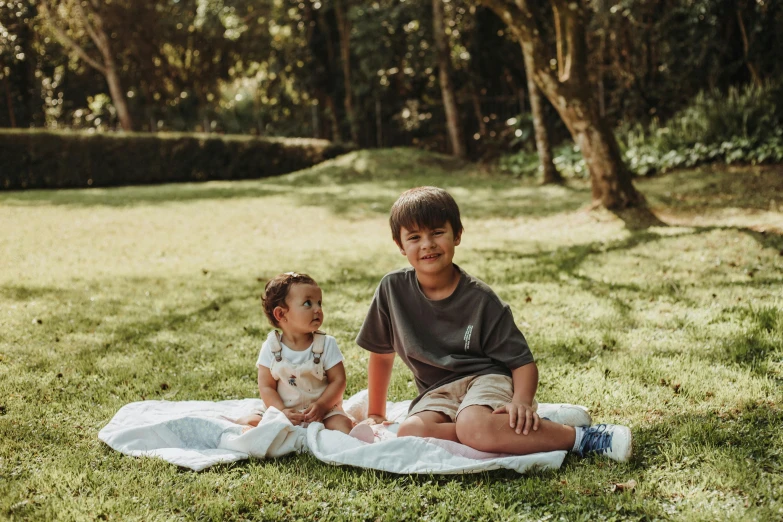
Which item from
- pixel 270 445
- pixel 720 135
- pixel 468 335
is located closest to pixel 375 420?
pixel 270 445

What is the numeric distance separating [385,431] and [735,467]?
1448 millimetres

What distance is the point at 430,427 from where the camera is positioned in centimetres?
282

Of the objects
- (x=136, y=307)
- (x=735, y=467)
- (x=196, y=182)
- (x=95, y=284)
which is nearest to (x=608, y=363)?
(x=735, y=467)

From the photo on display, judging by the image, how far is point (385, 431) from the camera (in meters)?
3.05

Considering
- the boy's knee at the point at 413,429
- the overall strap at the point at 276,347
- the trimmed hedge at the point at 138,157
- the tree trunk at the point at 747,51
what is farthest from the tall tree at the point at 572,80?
the trimmed hedge at the point at 138,157

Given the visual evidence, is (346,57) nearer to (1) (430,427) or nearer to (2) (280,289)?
(2) (280,289)

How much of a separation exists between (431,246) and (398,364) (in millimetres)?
1525

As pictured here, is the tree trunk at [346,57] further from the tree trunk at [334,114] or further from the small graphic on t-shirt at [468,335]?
the small graphic on t-shirt at [468,335]

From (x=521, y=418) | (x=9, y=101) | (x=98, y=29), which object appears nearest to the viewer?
(x=521, y=418)

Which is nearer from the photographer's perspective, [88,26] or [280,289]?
[280,289]

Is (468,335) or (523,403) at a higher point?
(468,335)

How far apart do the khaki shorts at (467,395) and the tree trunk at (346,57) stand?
19.1m

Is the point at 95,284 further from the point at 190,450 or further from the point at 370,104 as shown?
the point at 370,104

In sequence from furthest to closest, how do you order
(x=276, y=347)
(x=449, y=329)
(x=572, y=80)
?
1. (x=572, y=80)
2. (x=276, y=347)
3. (x=449, y=329)
